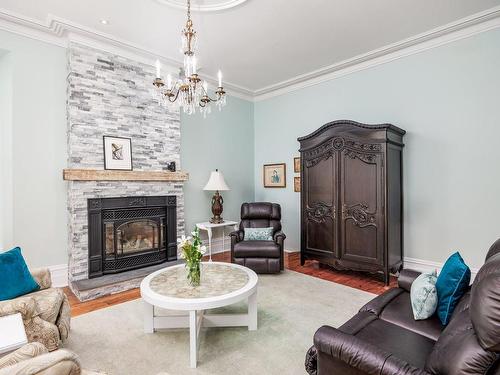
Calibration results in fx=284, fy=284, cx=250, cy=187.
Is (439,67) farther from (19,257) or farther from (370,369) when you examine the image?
(19,257)

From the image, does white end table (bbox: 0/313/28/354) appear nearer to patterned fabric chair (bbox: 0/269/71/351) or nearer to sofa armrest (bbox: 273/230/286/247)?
patterned fabric chair (bbox: 0/269/71/351)

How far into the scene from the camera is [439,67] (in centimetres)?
381

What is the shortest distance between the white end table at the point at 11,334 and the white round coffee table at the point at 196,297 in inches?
32.8

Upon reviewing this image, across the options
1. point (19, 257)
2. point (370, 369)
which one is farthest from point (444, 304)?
point (19, 257)

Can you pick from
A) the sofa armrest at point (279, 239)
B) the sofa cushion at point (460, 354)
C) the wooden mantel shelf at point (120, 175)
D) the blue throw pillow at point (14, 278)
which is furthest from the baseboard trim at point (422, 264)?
the blue throw pillow at point (14, 278)

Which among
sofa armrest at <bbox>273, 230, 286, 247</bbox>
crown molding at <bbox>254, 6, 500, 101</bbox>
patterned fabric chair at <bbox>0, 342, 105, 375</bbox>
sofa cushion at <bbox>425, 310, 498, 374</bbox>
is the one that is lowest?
sofa armrest at <bbox>273, 230, 286, 247</bbox>

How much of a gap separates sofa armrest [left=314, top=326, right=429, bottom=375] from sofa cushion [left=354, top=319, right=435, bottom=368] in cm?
17

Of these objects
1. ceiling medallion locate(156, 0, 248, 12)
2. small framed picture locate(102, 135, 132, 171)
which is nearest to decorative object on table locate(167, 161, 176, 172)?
small framed picture locate(102, 135, 132, 171)

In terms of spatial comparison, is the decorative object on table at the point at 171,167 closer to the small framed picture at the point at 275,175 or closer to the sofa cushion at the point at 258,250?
the sofa cushion at the point at 258,250

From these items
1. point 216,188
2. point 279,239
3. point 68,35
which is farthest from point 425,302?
point 68,35

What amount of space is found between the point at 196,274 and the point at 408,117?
143 inches

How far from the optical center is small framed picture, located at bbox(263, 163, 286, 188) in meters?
5.75

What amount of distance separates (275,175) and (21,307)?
180 inches

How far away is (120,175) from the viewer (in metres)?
4.02
